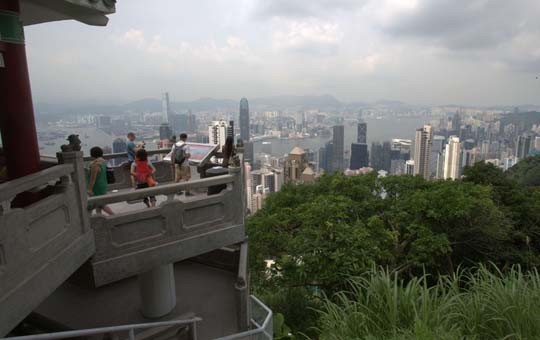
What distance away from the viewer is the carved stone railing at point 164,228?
13.8 ft

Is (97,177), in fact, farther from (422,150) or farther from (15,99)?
(422,150)

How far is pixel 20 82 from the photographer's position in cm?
372

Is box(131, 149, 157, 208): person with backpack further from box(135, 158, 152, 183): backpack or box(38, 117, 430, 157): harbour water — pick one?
box(38, 117, 430, 157): harbour water

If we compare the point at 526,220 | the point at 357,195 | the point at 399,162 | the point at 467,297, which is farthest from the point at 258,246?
the point at 399,162

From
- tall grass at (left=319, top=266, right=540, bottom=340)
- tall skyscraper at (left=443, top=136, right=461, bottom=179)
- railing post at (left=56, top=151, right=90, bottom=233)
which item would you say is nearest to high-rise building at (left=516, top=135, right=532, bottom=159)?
tall skyscraper at (left=443, top=136, right=461, bottom=179)

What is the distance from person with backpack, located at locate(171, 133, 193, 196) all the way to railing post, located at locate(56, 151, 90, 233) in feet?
8.81

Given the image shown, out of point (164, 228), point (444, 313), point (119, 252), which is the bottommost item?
point (444, 313)

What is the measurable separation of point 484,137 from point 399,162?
110ft

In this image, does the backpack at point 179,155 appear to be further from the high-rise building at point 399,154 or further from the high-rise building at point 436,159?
the high-rise building at point 399,154

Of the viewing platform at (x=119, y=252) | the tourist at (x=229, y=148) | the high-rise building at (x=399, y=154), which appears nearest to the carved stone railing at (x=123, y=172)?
the viewing platform at (x=119, y=252)

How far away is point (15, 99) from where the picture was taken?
145 inches

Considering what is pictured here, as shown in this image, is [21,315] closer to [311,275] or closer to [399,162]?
[311,275]

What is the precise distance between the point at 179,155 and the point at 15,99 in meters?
3.11

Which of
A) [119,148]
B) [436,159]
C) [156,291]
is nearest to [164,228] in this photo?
[156,291]
